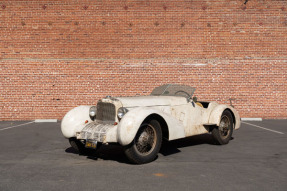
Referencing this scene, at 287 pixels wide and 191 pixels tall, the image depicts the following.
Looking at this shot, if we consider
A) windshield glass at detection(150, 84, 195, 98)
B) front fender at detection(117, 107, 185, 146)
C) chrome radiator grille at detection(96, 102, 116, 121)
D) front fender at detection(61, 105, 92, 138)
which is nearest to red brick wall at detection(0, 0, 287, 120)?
windshield glass at detection(150, 84, 195, 98)

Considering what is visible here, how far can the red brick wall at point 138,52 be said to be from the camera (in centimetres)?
1212

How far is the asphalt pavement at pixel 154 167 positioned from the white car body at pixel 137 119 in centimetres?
45

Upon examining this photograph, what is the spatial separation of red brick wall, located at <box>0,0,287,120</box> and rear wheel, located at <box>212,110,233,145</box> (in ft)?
17.3

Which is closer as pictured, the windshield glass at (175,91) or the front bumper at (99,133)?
the front bumper at (99,133)

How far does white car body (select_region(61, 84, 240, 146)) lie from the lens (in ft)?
16.0

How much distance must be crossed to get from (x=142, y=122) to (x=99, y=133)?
759 mm

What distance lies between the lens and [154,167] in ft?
15.8

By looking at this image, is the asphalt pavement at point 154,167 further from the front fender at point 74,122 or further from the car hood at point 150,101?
the car hood at point 150,101

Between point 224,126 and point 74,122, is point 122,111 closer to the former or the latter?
point 74,122

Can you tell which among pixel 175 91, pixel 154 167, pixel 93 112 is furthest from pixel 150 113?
pixel 175 91

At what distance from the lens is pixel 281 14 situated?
1249cm

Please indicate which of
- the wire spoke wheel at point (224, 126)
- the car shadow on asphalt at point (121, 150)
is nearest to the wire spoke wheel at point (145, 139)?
the car shadow on asphalt at point (121, 150)

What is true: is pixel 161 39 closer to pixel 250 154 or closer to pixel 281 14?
pixel 281 14

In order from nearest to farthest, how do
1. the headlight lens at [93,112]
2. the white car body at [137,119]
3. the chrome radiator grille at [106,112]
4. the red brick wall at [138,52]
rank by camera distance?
the white car body at [137,119]
the chrome radiator grille at [106,112]
the headlight lens at [93,112]
the red brick wall at [138,52]
